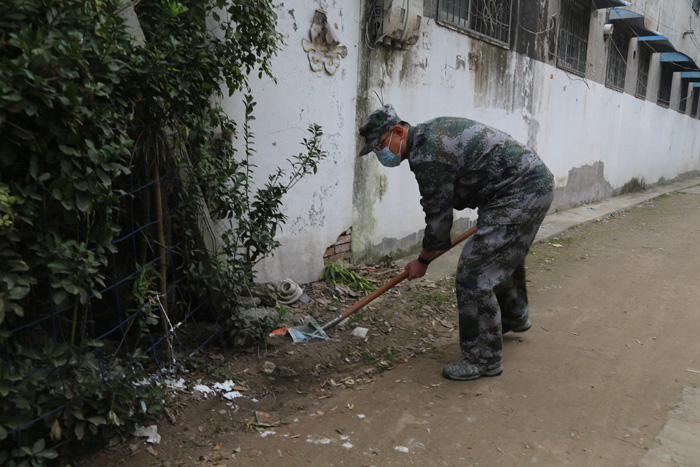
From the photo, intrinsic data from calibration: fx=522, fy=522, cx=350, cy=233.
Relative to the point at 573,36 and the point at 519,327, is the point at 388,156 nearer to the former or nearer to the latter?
the point at 519,327

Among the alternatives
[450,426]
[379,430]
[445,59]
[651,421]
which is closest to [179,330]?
[379,430]

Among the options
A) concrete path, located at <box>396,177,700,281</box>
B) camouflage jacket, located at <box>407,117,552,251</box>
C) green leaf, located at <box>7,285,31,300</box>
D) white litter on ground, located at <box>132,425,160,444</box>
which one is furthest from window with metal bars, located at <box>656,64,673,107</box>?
green leaf, located at <box>7,285,31,300</box>

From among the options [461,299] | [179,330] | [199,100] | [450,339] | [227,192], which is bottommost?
[450,339]

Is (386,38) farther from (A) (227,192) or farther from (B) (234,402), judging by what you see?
(B) (234,402)

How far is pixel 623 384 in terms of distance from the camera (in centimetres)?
316

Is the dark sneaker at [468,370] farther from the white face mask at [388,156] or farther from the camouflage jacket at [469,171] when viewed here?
the white face mask at [388,156]

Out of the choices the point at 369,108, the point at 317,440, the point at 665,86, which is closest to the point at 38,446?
the point at 317,440

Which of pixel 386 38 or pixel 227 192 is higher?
pixel 386 38

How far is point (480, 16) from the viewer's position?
662cm

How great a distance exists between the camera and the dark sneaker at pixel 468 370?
3.18m

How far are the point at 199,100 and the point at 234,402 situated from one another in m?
1.76

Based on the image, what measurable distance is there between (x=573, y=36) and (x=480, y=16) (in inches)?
147

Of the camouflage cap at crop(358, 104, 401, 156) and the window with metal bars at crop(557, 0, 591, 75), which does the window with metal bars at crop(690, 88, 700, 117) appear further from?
the camouflage cap at crop(358, 104, 401, 156)

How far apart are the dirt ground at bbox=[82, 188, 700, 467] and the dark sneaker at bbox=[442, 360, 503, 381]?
44 mm
